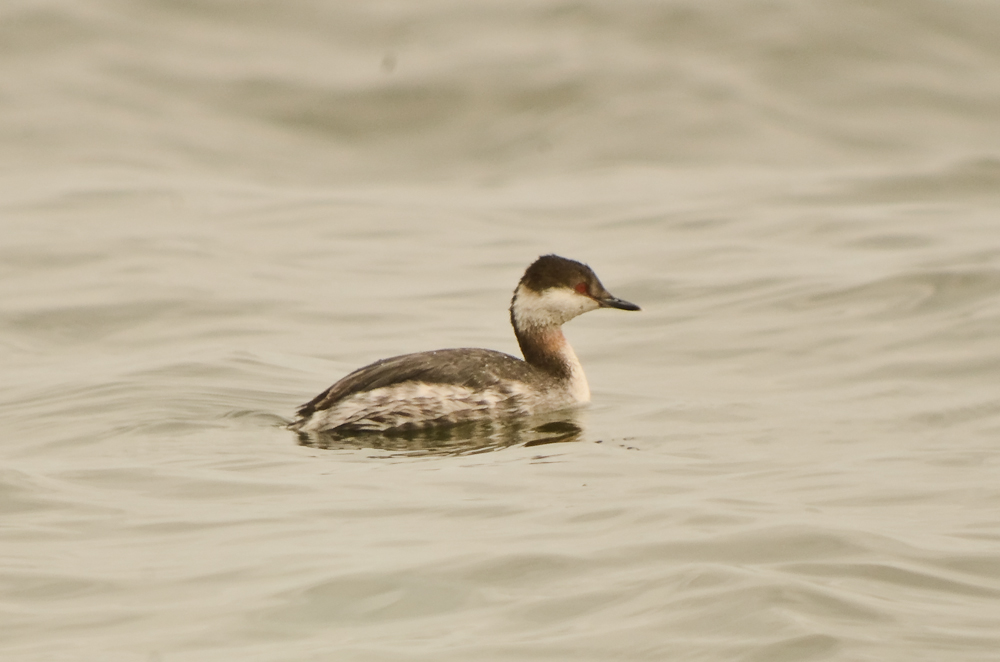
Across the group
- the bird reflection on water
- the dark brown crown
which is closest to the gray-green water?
the bird reflection on water

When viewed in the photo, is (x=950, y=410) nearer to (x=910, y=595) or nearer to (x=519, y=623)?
(x=910, y=595)

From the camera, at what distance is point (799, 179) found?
1998 centimetres

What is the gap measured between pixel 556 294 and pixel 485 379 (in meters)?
0.99

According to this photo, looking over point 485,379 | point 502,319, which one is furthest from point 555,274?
point 502,319

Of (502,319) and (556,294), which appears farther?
(502,319)

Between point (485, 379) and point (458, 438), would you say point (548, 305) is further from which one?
point (458, 438)

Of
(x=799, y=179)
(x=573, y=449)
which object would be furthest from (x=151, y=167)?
(x=573, y=449)

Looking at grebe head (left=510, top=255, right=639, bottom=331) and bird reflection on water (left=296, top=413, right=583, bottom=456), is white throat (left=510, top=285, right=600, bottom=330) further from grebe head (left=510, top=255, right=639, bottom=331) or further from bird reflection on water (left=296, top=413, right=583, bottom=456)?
bird reflection on water (left=296, top=413, right=583, bottom=456)

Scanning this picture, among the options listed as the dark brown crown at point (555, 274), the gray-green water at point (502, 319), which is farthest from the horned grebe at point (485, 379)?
the gray-green water at point (502, 319)

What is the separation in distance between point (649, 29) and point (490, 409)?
1514 cm

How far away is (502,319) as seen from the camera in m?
14.7

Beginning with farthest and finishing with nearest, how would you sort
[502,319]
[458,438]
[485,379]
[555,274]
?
[502,319]
[555,274]
[485,379]
[458,438]

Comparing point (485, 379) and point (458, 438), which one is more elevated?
point (485, 379)

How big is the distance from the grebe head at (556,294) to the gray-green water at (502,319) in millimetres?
710
